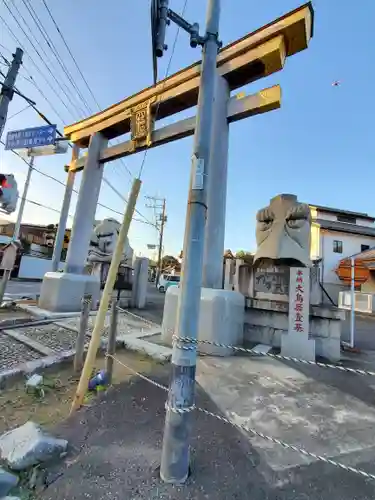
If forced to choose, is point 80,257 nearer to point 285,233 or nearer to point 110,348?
point 110,348

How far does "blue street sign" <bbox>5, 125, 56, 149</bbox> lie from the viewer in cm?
741

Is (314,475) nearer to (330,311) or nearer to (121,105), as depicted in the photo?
(330,311)

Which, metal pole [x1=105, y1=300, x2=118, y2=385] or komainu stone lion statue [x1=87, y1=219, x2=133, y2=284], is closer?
metal pole [x1=105, y1=300, x2=118, y2=385]

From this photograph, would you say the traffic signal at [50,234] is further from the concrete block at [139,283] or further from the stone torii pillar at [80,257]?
the stone torii pillar at [80,257]

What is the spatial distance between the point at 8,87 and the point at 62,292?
566 centimetres

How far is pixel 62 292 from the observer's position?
745cm

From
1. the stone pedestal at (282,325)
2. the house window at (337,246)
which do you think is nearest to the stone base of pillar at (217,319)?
the stone pedestal at (282,325)

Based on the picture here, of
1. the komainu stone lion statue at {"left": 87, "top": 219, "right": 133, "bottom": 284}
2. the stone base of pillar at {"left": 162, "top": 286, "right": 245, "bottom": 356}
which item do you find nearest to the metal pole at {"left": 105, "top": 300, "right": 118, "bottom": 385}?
the stone base of pillar at {"left": 162, "top": 286, "right": 245, "bottom": 356}

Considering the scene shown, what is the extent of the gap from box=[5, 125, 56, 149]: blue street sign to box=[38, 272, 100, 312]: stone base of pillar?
3.78 metres

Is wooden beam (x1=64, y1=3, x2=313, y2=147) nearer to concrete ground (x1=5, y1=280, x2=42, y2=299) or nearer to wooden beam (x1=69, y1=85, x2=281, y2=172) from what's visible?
wooden beam (x1=69, y1=85, x2=281, y2=172)

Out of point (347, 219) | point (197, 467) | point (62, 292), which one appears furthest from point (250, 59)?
point (347, 219)

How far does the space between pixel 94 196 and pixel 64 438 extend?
7368 mm

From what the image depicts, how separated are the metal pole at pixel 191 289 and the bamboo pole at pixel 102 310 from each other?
113 centimetres

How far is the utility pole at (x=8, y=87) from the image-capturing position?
6.93m
